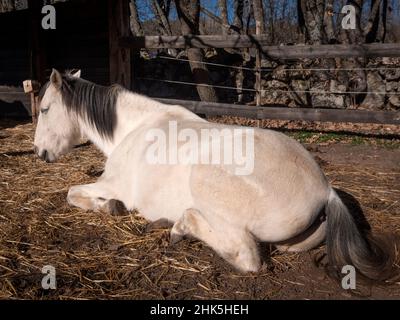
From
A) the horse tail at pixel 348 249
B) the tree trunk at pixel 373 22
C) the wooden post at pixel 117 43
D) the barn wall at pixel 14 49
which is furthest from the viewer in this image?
the tree trunk at pixel 373 22

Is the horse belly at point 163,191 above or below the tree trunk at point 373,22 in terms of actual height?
below

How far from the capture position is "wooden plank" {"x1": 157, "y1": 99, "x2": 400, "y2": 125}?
6.72m

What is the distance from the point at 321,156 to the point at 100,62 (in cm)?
628

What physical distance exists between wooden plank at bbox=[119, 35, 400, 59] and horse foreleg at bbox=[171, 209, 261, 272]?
5.25 m

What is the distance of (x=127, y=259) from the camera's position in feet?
9.86

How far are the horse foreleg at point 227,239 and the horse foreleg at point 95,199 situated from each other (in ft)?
3.09

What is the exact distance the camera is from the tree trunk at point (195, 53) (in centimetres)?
1005

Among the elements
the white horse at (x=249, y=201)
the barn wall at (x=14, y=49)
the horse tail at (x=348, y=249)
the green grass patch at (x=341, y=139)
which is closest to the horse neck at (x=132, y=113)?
the white horse at (x=249, y=201)

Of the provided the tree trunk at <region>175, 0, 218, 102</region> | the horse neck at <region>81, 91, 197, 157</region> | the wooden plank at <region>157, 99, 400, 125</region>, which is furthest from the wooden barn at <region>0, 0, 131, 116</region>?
the horse neck at <region>81, 91, 197, 157</region>

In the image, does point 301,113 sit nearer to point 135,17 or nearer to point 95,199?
point 95,199

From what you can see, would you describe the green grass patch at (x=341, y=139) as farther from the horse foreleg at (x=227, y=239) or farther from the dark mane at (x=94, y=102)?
the horse foreleg at (x=227, y=239)

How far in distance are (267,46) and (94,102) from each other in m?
4.45

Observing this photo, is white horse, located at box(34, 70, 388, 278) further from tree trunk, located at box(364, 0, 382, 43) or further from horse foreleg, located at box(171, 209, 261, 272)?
tree trunk, located at box(364, 0, 382, 43)
